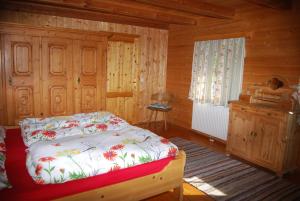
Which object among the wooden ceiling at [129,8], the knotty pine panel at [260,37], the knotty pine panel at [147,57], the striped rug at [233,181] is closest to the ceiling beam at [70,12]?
the wooden ceiling at [129,8]

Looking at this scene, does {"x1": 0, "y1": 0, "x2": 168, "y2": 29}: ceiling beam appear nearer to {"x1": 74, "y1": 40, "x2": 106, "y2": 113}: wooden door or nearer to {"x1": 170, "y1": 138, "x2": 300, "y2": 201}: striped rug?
{"x1": 74, "y1": 40, "x2": 106, "y2": 113}: wooden door

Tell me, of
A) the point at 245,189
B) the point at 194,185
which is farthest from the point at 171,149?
the point at 245,189

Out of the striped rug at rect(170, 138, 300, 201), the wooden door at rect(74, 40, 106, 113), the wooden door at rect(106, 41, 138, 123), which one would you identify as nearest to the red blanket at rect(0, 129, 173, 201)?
the striped rug at rect(170, 138, 300, 201)

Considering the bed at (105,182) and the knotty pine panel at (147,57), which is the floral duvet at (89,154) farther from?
the knotty pine panel at (147,57)

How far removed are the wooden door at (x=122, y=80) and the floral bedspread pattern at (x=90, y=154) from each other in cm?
255

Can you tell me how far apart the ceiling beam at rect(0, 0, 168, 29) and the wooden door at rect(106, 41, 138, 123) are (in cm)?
48

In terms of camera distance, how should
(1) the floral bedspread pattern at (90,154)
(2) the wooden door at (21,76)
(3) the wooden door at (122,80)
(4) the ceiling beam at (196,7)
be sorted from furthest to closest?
(3) the wooden door at (122,80), (2) the wooden door at (21,76), (4) the ceiling beam at (196,7), (1) the floral bedspread pattern at (90,154)

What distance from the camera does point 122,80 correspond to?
5.15 m

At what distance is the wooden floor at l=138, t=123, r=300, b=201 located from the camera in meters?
2.52

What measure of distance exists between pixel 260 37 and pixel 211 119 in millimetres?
1679

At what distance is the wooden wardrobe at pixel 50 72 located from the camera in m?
3.69

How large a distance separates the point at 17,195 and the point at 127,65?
3877mm

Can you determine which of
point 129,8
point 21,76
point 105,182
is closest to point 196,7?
point 129,8

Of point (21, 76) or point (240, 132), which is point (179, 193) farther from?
point (21, 76)
